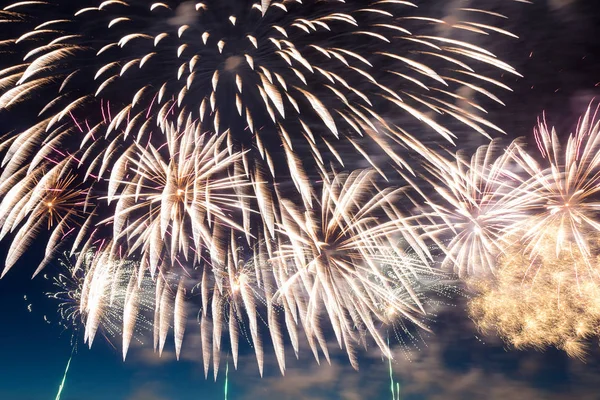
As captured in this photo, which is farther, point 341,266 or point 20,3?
point 341,266

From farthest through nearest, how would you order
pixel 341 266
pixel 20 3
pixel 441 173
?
pixel 341 266, pixel 441 173, pixel 20 3

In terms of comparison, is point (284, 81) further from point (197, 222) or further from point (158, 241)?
point (158, 241)

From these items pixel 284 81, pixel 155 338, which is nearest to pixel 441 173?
pixel 284 81

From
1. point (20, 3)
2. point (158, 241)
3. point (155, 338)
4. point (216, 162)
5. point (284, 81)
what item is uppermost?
point (20, 3)

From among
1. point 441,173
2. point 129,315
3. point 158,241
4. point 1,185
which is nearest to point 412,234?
point 441,173

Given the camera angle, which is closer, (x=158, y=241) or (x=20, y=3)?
(x=20, y=3)

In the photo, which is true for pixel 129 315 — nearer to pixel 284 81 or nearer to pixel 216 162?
pixel 216 162

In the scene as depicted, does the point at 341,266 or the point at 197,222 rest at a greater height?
the point at 197,222

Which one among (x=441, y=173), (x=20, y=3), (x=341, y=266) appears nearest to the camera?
(x=20, y=3)

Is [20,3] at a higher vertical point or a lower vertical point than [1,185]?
higher
